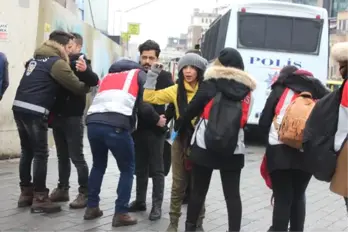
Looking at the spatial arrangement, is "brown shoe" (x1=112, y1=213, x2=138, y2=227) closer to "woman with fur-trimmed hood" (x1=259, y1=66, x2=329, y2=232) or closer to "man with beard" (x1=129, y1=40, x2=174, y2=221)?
"man with beard" (x1=129, y1=40, x2=174, y2=221)

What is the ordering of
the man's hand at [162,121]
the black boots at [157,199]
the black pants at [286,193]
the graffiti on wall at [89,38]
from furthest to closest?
the graffiti on wall at [89,38]
the black boots at [157,199]
the man's hand at [162,121]
the black pants at [286,193]

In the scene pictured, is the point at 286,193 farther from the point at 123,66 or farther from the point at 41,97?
the point at 41,97

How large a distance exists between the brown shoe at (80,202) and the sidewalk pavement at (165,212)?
0.27ft

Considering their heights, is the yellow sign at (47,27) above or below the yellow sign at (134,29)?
below

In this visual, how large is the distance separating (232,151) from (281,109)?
557 mm

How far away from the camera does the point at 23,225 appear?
482 cm

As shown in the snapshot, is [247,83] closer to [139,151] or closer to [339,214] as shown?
[139,151]

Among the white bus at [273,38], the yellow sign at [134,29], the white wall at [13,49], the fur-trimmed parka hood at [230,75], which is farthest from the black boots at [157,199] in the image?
the yellow sign at [134,29]

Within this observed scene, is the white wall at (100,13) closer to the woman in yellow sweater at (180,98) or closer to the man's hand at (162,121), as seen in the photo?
the man's hand at (162,121)

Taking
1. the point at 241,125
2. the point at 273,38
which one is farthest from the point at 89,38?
the point at 241,125

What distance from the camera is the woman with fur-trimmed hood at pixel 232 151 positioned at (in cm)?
414

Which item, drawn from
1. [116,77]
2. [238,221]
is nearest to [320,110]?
[238,221]

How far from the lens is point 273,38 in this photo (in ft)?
42.2

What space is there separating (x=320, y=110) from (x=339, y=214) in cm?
291
